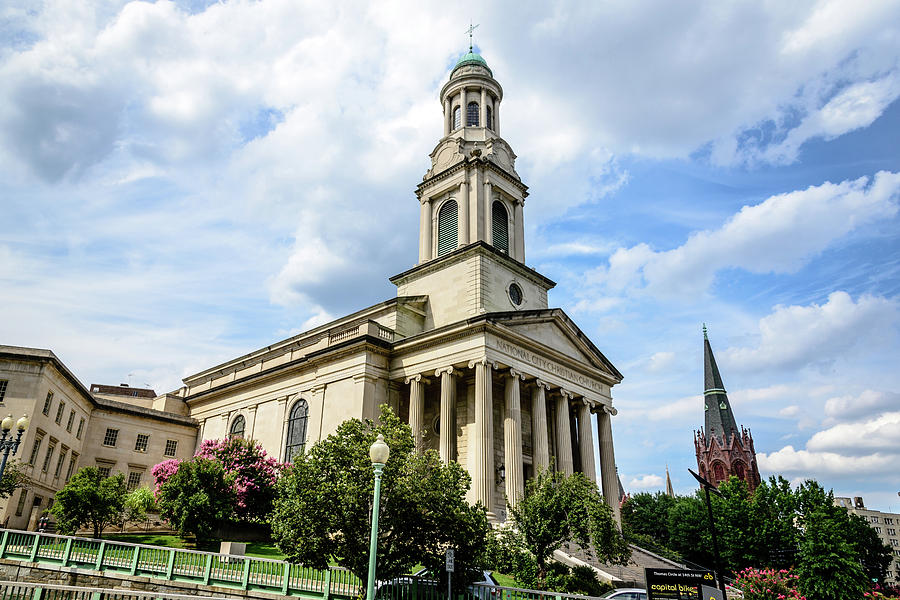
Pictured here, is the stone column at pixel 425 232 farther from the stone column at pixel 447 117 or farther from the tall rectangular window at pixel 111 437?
the tall rectangular window at pixel 111 437

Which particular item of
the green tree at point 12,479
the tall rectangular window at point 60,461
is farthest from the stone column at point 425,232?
the green tree at point 12,479

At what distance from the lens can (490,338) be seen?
33.7 meters

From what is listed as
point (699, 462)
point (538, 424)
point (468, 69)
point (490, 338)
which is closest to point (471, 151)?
point (468, 69)

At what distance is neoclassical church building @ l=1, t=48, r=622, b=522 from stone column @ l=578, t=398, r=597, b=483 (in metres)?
0.08

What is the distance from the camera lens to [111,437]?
44656 mm

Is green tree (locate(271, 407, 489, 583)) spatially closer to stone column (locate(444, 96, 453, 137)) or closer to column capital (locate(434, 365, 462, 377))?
column capital (locate(434, 365, 462, 377))

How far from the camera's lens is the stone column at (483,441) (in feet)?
101

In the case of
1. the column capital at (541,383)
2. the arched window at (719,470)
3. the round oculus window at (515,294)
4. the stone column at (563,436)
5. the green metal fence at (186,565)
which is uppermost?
the round oculus window at (515,294)

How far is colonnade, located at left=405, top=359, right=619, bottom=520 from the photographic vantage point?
31.7 meters

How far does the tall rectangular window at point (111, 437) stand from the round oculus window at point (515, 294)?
29885 millimetres

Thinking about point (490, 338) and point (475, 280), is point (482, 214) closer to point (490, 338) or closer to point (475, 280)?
point (475, 280)

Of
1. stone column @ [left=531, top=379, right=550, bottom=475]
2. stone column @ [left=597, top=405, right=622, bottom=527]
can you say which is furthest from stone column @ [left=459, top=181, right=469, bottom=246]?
stone column @ [left=597, top=405, right=622, bottom=527]

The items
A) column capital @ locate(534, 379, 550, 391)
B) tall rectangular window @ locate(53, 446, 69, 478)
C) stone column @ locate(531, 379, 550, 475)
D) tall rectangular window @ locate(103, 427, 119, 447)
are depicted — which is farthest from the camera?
tall rectangular window @ locate(103, 427, 119, 447)

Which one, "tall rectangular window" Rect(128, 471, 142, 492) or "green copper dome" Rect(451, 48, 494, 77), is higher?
"green copper dome" Rect(451, 48, 494, 77)
